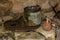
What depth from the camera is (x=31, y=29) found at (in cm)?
156

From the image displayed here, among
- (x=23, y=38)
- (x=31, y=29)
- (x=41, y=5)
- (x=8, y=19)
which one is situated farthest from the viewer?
(x=41, y=5)

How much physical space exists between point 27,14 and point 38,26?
0.15 m

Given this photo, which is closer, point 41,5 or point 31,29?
point 31,29

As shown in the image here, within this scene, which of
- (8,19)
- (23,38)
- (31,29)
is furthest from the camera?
(8,19)

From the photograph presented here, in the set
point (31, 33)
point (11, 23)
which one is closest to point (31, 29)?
point (31, 33)

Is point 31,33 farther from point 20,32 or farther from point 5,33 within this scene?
point 5,33

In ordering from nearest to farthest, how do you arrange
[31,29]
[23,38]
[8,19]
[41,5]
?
[23,38], [31,29], [8,19], [41,5]

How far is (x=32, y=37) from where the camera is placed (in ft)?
4.73

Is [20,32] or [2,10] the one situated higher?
[2,10]

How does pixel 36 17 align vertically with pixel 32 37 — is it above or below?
above

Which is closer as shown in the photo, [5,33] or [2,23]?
[5,33]

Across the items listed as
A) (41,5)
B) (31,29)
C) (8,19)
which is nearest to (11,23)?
(8,19)

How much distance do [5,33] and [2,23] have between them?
153mm

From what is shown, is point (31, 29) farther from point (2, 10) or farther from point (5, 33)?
point (2, 10)
